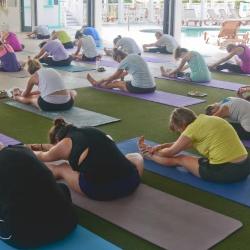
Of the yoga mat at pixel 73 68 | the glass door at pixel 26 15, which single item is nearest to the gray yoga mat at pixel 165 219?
the yoga mat at pixel 73 68

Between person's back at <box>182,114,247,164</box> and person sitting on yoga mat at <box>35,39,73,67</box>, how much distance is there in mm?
6189

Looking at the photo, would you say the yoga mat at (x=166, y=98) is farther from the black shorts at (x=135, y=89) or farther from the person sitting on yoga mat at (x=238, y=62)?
the person sitting on yoga mat at (x=238, y=62)

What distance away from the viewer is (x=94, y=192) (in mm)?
3215

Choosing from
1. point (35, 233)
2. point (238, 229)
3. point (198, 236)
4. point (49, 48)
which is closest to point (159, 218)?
point (198, 236)

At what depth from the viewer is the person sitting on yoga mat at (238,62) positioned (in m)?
8.60

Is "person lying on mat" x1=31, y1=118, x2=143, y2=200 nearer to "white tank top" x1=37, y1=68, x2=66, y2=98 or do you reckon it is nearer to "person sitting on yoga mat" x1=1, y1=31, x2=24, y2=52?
"white tank top" x1=37, y1=68, x2=66, y2=98

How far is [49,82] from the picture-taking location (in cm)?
552

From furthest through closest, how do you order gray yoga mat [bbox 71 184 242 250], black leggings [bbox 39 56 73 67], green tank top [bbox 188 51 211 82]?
black leggings [bbox 39 56 73 67]
green tank top [bbox 188 51 211 82]
gray yoga mat [bbox 71 184 242 250]

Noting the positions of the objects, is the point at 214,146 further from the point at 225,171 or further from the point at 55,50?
the point at 55,50

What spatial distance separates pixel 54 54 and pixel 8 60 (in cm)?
103

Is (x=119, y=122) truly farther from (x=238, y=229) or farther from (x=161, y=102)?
(x=238, y=229)

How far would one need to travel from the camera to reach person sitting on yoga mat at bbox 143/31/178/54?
472 inches

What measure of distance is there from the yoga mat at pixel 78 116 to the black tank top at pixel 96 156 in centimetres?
211

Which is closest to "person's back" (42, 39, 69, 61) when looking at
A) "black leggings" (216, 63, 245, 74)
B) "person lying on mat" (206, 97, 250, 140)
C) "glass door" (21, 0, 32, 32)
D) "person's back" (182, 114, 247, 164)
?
"black leggings" (216, 63, 245, 74)
